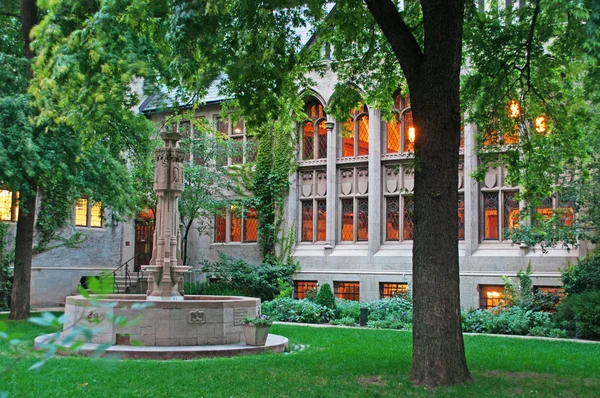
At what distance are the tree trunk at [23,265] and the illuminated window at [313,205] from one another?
459 inches

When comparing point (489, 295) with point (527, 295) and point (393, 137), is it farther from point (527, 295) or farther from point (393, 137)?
point (393, 137)

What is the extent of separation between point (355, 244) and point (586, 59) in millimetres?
18880

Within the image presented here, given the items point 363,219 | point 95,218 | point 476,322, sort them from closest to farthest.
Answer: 1. point 476,322
2. point 363,219
3. point 95,218

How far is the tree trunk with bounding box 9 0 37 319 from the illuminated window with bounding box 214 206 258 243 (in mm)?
9971

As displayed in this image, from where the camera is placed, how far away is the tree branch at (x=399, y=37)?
1045cm

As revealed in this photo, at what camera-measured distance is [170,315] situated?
14.3 m

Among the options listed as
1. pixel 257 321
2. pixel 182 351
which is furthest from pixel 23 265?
pixel 257 321

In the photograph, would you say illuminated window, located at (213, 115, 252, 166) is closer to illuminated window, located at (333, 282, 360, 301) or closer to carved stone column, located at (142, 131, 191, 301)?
illuminated window, located at (333, 282, 360, 301)

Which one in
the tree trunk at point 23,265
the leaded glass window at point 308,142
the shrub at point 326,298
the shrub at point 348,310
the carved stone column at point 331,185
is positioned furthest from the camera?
the leaded glass window at point 308,142

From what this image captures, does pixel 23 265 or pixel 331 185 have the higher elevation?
pixel 331 185

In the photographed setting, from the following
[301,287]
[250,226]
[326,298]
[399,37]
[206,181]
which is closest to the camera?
[399,37]

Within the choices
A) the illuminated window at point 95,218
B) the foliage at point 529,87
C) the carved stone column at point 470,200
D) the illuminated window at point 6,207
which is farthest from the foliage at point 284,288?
the foliage at point 529,87

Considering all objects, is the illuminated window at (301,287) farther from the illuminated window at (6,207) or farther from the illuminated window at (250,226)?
the illuminated window at (6,207)

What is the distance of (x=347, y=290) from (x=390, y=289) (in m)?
1.88
